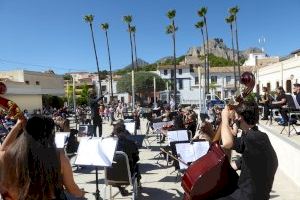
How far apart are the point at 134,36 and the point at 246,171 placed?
64.8 m

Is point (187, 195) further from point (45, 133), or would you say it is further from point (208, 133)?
point (208, 133)

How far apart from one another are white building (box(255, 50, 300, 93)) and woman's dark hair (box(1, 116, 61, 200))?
88.2 feet

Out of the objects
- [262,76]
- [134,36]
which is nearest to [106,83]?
[134,36]

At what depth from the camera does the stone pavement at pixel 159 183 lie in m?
7.16

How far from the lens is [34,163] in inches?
117

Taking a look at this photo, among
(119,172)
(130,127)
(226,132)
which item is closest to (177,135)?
(130,127)

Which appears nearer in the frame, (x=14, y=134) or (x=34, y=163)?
(x=34, y=163)

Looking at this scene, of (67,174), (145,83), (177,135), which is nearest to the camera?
(67,174)

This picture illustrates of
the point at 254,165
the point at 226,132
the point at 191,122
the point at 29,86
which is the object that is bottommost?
the point at 191,122

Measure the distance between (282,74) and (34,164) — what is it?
28341mm

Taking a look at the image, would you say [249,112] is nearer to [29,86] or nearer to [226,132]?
[226,132]

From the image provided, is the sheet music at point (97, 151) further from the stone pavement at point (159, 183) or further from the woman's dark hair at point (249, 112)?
the woman's dark hair at point (249, 112)

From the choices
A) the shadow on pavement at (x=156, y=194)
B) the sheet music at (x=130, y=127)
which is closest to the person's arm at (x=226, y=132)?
the shadow on pavement at (x=156, y=194)

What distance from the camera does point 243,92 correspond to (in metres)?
3.70
